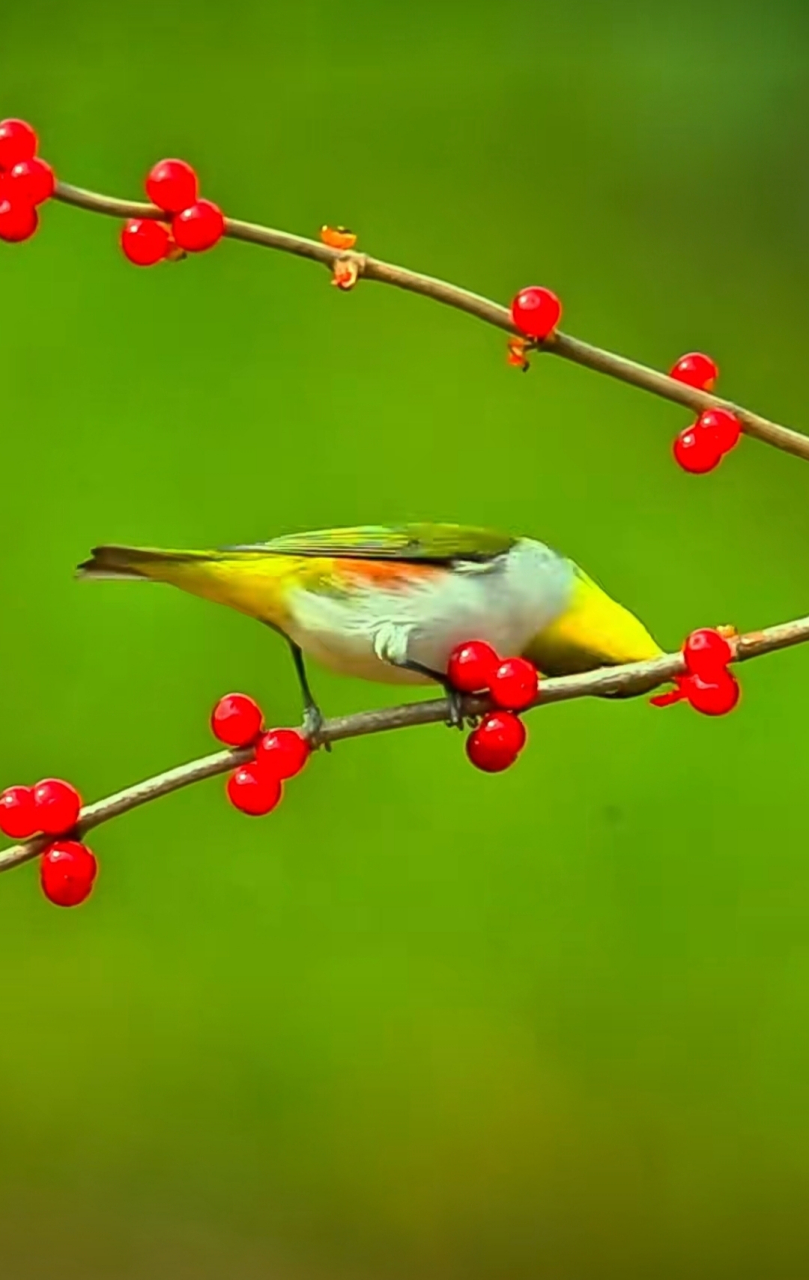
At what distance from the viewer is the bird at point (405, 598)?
0.77 meters

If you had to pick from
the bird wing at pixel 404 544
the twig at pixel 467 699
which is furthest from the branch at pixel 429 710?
the bird wing at pixel 404 544

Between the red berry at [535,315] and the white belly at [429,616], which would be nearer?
the red berry at [535,315]

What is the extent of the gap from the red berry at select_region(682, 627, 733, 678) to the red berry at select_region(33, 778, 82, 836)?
30 cm

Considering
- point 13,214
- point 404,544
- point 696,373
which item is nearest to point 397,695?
point 404,544

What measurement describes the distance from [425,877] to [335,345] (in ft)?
1.30

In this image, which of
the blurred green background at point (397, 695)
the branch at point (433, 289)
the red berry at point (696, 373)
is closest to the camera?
the branch at point (433, 289)

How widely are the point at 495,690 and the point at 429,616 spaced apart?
0.07 metres

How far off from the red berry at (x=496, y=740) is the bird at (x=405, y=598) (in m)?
0.04

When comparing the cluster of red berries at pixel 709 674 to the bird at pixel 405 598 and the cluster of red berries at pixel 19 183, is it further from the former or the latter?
the cluster of red berries at pixel 19 183

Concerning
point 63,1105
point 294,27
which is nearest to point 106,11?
point 294,27

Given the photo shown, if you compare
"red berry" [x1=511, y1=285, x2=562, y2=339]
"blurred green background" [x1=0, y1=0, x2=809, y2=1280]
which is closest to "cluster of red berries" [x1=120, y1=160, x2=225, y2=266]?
"red berry" [x1=511, y1=285, x2=562, y2=339]

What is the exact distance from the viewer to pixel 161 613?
111 centimetres

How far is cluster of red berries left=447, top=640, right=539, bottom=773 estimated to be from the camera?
0.71m

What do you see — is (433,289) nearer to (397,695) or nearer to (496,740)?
(496,740)
